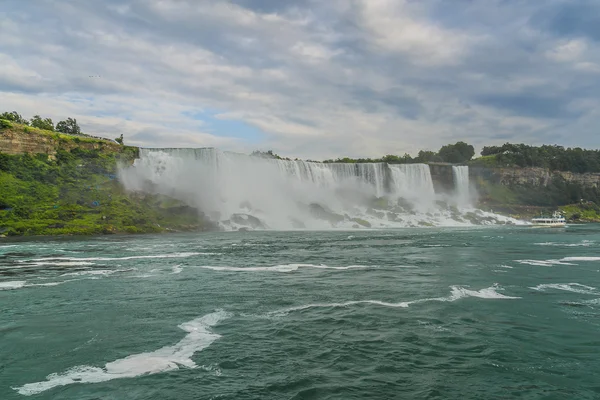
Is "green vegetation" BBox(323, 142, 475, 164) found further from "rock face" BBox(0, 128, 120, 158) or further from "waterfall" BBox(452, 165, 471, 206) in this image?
"rock face" BBox(0, 128, 120, 158)

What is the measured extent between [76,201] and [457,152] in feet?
433

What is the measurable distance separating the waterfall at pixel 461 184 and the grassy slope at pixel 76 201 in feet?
219

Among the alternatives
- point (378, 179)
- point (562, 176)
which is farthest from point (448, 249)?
point (562, 176)

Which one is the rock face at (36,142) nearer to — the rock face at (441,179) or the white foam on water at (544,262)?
the white foam on water at (544,262)

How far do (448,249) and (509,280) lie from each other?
14429 mm

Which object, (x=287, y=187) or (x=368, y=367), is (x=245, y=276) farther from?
(x=287, y=187)

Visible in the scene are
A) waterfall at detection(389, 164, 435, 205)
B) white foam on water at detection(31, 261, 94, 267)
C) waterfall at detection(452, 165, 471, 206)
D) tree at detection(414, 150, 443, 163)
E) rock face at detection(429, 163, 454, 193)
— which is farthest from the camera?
tree at detection(414, 150, 443, 163)

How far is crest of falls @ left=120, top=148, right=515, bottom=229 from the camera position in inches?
2852

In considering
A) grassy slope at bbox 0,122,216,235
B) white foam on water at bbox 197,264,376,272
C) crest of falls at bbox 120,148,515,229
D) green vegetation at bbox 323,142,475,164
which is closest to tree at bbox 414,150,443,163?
green vegetation at bbox 323,142,475,164

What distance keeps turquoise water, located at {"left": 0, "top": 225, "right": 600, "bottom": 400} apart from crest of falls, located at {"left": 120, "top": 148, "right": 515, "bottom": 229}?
47785 mm

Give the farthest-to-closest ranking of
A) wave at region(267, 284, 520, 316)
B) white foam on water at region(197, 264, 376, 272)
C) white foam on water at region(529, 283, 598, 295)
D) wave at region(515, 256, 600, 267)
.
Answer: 1. wave at region(515, 256, 600, 267)
2. white foam on water at region(197, 264, 376, 272)
3. white foam on water at region(529, 283, 598, 295)
4. wave at region(267, 284, 520, 316)

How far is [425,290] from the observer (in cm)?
1720

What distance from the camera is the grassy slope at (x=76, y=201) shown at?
55250 millimetres

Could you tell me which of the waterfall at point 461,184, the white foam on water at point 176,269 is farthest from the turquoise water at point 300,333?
the waterfall at point 461,184
